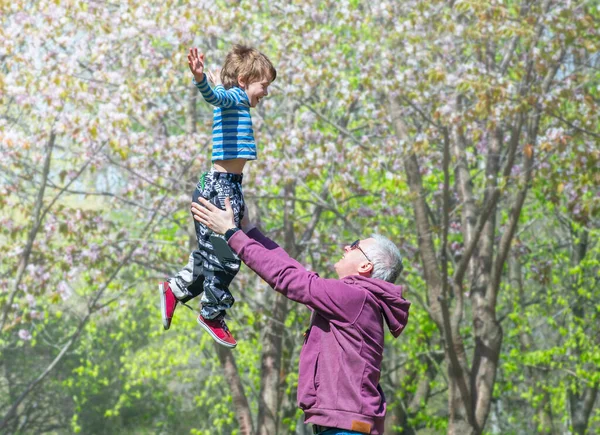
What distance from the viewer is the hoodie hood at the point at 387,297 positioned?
14.6ft

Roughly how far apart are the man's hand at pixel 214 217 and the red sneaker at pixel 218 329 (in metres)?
0.54

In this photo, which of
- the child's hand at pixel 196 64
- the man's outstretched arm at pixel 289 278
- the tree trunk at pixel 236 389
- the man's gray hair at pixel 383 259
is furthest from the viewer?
the tree trunk at pixel 236 389

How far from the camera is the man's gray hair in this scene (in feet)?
14.9

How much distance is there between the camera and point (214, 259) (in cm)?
460

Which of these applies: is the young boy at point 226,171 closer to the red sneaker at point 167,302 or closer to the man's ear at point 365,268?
the red sneaker at point 167,302

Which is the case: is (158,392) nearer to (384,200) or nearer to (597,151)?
(384,200)

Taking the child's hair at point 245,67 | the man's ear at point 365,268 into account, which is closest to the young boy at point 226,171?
the child's hair at point 245,67

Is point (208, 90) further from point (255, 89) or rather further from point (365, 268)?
point (365, 268)

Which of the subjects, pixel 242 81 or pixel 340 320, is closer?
pixel 340 320

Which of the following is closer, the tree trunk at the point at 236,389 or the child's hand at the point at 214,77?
the child's hand at the point at 214,77

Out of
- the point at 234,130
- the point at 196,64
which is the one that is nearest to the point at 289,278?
the point at 234,130

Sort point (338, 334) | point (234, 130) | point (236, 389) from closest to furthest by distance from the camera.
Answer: point (338, 334) < point (234, 130) < point (236, 389)

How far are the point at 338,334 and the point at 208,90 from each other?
52.1 inches

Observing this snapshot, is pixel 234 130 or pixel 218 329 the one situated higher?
pixel 234 130
